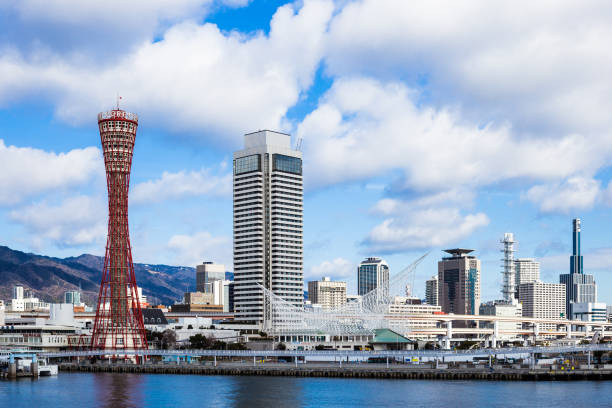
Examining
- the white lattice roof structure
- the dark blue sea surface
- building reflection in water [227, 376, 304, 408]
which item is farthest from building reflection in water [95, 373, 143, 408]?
the white lattice roof structure

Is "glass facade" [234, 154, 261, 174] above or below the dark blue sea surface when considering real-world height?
above

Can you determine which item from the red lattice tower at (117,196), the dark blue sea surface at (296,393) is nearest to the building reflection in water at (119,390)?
the dark blue sea surface at (296,393)

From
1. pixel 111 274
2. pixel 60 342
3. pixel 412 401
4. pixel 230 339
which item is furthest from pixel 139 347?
pixel 412 401

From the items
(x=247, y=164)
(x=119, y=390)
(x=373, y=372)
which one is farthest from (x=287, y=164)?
(x=119, y=390)

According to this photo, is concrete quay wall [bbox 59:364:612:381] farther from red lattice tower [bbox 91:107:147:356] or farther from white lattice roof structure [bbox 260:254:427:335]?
white lattice roof structure [bbox 260:254:427:335]

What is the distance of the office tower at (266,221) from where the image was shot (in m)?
194

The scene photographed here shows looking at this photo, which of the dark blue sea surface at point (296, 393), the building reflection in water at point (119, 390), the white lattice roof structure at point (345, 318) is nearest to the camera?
the dark blue sea surface at point (296, 393)

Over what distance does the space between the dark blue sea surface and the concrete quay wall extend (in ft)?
10.8

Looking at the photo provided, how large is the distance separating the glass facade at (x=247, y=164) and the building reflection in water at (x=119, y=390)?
8890cm

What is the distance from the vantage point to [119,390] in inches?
3349

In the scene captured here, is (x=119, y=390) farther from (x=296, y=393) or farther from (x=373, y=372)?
(x=373, y=372)

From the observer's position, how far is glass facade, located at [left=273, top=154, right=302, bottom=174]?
19350 cm

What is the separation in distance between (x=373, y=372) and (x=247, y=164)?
342 ft

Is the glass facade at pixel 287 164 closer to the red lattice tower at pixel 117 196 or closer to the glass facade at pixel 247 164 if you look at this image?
the glass facade at pixel 247 164
